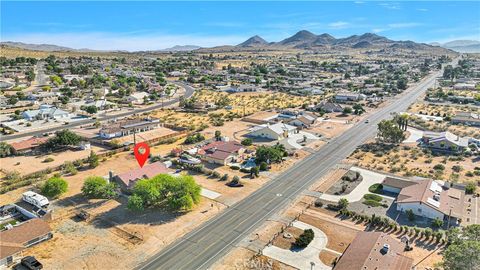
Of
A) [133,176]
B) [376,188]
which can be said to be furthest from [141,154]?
[376,188]

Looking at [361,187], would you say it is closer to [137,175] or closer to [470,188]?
[470,188]

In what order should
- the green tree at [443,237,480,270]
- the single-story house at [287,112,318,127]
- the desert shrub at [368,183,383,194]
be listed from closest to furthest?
the green tree at [443,237,480,270] → the desert shrub at [368,183,383,194] → the single-story house at [287,112,318,127]

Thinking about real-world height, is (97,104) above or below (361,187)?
above

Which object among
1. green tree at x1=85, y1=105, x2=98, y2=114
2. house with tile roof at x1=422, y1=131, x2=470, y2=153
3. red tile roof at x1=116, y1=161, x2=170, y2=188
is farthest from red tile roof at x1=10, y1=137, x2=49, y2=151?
house with tile roof at x1=422, y1=131, x2=470, y2=153

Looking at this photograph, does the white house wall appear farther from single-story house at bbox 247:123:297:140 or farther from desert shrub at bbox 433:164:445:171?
single-story house at bbox 247:123:297:140

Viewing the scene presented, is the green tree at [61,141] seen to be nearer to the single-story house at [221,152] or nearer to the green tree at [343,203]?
the single-story house at [221,152]

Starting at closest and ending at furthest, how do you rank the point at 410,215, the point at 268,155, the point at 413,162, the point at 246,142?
1. the point at 410,215
2. the point at 268,155
3. the point at 413,162
4. the point at 246,142

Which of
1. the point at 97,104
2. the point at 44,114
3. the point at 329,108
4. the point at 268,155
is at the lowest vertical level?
A: the point at 268,155
